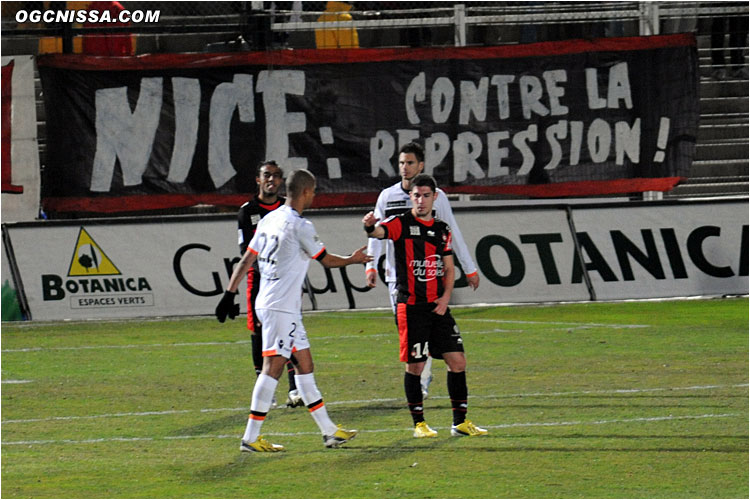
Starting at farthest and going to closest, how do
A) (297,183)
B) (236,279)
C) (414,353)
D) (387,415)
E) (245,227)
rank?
(245,227) < (387,415) < (414,353) < (236,279) < (297,183)

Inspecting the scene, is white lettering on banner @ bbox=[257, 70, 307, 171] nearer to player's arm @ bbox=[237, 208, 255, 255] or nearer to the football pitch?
the football pitch

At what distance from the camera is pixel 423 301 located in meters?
8.96

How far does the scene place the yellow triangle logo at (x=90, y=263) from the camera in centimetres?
1817

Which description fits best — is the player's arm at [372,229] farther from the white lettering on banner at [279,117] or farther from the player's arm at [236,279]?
the white lettering on banner at [279,117]

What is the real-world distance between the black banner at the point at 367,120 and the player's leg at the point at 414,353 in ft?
35.4

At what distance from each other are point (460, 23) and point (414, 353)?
12.5 meters

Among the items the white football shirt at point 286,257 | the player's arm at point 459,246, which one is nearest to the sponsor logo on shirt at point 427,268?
the player's arm at point 459,246

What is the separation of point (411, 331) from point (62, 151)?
11.9 m

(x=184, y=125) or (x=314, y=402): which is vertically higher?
(x=184, y=125)

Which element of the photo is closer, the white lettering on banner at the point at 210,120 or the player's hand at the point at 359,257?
the player's hand at the point at 359,257

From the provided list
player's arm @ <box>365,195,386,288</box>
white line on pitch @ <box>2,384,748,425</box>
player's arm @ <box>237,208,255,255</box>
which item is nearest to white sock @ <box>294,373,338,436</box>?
player's arm @ <box>365,195,386,288</box>

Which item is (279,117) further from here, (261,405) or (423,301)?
(261,405)

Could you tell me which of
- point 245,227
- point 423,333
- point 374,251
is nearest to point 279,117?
point 245,227

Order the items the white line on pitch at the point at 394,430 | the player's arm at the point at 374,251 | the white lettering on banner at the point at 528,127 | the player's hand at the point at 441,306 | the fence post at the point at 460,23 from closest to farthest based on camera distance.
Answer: the player's hand at the point at 441,306, the white line on pitch at the point at 394,430, the player's arm at the point at 374,251, the white lettering on banner at the point at 528,127, the fence post at the point at 460,23
